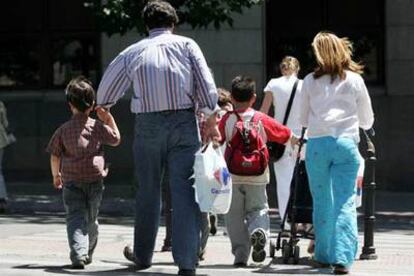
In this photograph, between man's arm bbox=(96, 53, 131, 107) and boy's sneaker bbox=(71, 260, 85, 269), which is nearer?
man's arm bbox=(96, 53, 131, 107)

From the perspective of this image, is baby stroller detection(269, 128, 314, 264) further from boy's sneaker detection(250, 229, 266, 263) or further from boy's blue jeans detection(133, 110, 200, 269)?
boy's blue jeans detection(133, 110, 200, 269)

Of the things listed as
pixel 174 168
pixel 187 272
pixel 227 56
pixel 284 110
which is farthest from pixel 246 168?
pixel 227 56

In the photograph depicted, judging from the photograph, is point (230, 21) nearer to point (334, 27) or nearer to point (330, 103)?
point (334, 27)

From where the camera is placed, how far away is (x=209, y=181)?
8070 millimetres

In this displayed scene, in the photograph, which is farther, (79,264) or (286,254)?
(286,254)

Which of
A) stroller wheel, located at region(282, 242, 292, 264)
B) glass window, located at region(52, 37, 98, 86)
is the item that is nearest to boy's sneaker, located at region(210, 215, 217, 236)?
stroller wheel, located at region(282, 242, 292, 264)

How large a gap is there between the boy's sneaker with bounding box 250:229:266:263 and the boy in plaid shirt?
4.59 ft

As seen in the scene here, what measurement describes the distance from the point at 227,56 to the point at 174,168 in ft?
34.8

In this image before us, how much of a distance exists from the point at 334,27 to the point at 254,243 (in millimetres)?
10674

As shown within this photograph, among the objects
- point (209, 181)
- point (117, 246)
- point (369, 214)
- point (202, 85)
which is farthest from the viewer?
point (117, 246)

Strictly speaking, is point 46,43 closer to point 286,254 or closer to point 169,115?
point 286,254

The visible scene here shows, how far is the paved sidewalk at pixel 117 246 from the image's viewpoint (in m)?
8.84

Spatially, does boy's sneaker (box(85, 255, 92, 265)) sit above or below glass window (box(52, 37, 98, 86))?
below

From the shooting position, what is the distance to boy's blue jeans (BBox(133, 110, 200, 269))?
8172 mm
